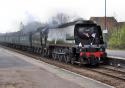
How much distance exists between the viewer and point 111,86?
1445 centimetres

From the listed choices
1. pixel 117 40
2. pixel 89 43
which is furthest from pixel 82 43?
pixel 117 40

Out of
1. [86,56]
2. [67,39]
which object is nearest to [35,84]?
[86,56]

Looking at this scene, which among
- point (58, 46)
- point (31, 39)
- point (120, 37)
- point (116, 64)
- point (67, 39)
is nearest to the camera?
point (116, 64)

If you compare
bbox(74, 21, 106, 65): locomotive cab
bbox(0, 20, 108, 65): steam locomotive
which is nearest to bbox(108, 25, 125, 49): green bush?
bbox(0, 20, 108, 65): steam locomotive

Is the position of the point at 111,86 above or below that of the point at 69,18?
below

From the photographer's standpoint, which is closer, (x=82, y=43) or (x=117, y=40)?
(x=82, y=43)

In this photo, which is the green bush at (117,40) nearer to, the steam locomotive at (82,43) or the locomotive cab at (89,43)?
the steam locomotive at (82,43)

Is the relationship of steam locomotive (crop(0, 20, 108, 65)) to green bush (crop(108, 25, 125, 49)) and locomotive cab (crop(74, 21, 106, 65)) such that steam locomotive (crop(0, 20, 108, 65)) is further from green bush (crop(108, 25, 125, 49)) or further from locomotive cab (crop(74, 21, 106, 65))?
green bush (crop(108, 25, 125, 49))

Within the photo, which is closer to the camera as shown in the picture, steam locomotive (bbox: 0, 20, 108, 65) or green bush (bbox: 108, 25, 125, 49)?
steam locomotive (bbox: 0, 20, 108, 65)

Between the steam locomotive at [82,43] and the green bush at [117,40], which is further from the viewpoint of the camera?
the green bush at [117,40]

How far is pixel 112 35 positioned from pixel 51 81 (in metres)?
44.8

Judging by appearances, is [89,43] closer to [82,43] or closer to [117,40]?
[82,43]

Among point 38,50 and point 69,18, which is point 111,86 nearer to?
point 38,50

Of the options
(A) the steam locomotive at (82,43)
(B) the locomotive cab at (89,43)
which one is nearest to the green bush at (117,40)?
(A) the steam locomotive at (82,43)
